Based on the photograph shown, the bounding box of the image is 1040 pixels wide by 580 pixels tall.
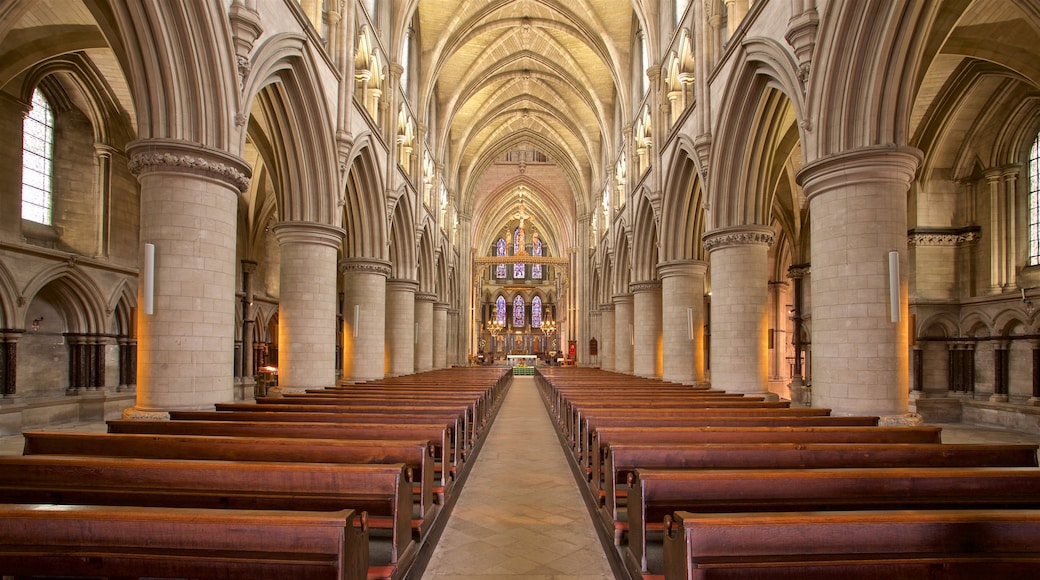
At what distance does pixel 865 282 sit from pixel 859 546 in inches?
247

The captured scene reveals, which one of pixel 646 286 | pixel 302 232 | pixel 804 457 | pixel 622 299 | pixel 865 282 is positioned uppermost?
pixel 302 232

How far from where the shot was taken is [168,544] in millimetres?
2770

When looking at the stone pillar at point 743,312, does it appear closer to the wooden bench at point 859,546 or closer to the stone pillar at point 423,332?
the wooden bench at point 859,546

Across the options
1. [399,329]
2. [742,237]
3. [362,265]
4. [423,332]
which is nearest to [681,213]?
[742,237]

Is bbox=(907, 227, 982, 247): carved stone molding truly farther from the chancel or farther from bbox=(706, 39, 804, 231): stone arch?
bbox=(706, 39, 804, 231): stone arch

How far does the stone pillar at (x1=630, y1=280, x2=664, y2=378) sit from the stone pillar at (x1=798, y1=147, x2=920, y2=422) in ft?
41.6

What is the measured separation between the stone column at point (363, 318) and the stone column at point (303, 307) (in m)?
3.75

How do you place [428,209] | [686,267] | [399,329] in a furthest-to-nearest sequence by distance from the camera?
[428,209]
[399,329]
[686,267]

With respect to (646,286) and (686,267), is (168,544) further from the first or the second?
(646,286)

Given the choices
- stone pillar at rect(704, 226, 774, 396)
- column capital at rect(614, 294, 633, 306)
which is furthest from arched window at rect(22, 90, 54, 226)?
column capital at rect(614, 294, 633, 306)

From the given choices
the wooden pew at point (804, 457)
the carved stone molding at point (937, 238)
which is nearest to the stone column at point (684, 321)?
the carved stone molding at point (937, 238)

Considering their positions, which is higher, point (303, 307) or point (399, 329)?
point (303, 307)

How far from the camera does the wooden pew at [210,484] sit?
12.5 feet

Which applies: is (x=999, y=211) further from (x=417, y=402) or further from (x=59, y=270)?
(x=59, y=270)
